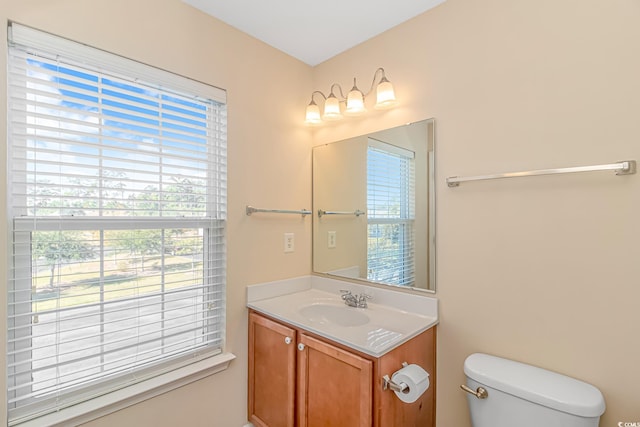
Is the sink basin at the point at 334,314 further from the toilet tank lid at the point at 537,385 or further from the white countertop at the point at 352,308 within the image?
the toilet tank lid at the point at 537,385

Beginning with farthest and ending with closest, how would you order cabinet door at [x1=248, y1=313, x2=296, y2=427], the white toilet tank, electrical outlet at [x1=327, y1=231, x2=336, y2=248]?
1. electrical outlet at [x1=327, y1=231, x2=336, y2=248]
2. cabinet door at [x1=248, y1=313, x2=296, y2=427]
3. the white toilet tank

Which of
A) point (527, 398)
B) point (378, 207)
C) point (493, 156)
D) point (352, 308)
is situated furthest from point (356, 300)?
point (493, 156)

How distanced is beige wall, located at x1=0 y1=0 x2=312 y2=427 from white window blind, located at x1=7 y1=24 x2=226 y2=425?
6cm

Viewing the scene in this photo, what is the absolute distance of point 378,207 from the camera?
5.88ft

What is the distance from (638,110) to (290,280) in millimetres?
1809

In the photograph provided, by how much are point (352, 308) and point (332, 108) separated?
4.10ft

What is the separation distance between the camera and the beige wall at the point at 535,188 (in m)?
1.04

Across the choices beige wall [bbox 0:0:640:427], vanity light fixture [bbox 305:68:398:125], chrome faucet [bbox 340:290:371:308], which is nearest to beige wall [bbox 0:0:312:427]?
beige wall [bbox 0:0:640:427]

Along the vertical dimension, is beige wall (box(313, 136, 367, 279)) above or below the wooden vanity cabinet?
above

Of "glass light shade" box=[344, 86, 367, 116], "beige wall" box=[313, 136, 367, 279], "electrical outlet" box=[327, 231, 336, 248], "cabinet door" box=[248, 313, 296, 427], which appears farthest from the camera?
"electrical outlet" box=[327, 231, 336, 248]

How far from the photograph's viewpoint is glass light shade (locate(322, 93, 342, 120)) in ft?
6.13

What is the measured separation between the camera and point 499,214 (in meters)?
1.30

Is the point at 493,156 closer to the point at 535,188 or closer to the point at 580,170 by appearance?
the point at 535,188

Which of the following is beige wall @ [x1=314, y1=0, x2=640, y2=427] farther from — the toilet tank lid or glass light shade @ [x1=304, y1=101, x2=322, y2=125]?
glass light shade @ [x1=304, y1=101, x2=322, y2=125]
